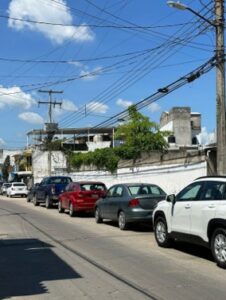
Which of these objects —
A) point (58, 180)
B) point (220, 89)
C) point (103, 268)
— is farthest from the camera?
point (58, 180)

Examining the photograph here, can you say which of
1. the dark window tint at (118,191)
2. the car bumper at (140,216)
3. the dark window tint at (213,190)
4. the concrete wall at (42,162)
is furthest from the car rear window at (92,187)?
the concrete wall at (42,162)

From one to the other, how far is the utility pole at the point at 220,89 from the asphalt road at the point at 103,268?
3.28m

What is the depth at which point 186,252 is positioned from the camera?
480 inches

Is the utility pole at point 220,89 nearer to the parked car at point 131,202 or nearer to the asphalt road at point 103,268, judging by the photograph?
the parked car at point 131,202

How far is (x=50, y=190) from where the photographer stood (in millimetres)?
30203

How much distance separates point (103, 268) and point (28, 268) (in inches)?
57.1

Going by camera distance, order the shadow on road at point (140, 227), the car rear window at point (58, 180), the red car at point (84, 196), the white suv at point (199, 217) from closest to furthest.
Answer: the white suv at point (199, 217)
the shadow on road at point (140, 227)
the red car at point (84, 196)
the car rear window at point (58, 180)

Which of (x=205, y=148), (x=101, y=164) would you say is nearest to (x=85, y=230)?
(x=205, y=148)

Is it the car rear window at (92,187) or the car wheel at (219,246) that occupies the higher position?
the car rear window at (92,187)

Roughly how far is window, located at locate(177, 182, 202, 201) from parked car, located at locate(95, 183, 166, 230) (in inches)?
179

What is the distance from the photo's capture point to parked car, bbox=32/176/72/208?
97.9 feet

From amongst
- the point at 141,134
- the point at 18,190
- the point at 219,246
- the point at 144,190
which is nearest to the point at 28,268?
the point at 219,246

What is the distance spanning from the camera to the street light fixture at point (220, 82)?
16.7 m

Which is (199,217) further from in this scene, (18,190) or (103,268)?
(18,190)
